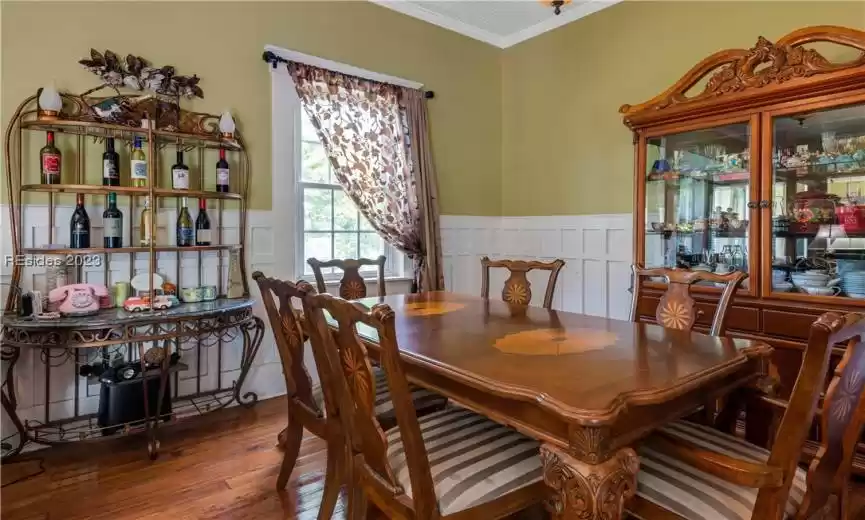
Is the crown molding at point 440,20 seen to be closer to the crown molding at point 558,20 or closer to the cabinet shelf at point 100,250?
the crown molding at point 558,20

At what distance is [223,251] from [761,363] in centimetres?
278

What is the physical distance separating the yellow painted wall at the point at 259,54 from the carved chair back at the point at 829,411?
2952mm

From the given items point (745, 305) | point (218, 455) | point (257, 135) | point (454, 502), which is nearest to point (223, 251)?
point (257, 135)

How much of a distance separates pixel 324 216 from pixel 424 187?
800mm

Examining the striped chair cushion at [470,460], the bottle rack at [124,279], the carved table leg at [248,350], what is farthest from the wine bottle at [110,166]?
the striped chair cushion at [470,460]

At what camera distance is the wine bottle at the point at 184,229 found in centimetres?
283

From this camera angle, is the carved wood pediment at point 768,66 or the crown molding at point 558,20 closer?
the carved wood pediment at point 768,66

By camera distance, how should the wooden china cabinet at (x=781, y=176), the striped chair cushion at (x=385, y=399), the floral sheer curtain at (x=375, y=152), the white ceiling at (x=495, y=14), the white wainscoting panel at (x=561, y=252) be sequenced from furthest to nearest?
1. the white ceiling at (x=495, y=14)
2. the white wainscoting panel at (x=561, y=252)
3. the floral sheer curtain at (x=375, y=152)
4. the wooden china cabinet at (x=781, y=176)
5. the striped chair cushion at (x=385, y=399)

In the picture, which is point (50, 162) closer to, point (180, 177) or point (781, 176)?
point (180, 177)

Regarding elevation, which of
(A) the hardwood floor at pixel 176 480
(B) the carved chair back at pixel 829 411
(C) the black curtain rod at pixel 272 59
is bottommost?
Answer: (A) the hardwood floor at pixel 176 480

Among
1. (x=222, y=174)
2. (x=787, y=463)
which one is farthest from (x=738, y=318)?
(x=222, y=174)

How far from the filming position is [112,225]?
8.49ft

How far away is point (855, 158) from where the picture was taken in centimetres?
244

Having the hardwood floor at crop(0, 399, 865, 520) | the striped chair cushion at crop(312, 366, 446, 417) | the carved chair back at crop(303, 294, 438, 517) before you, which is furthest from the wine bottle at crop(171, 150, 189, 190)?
the carved chair back at crop(303, 294, 438, 517)
